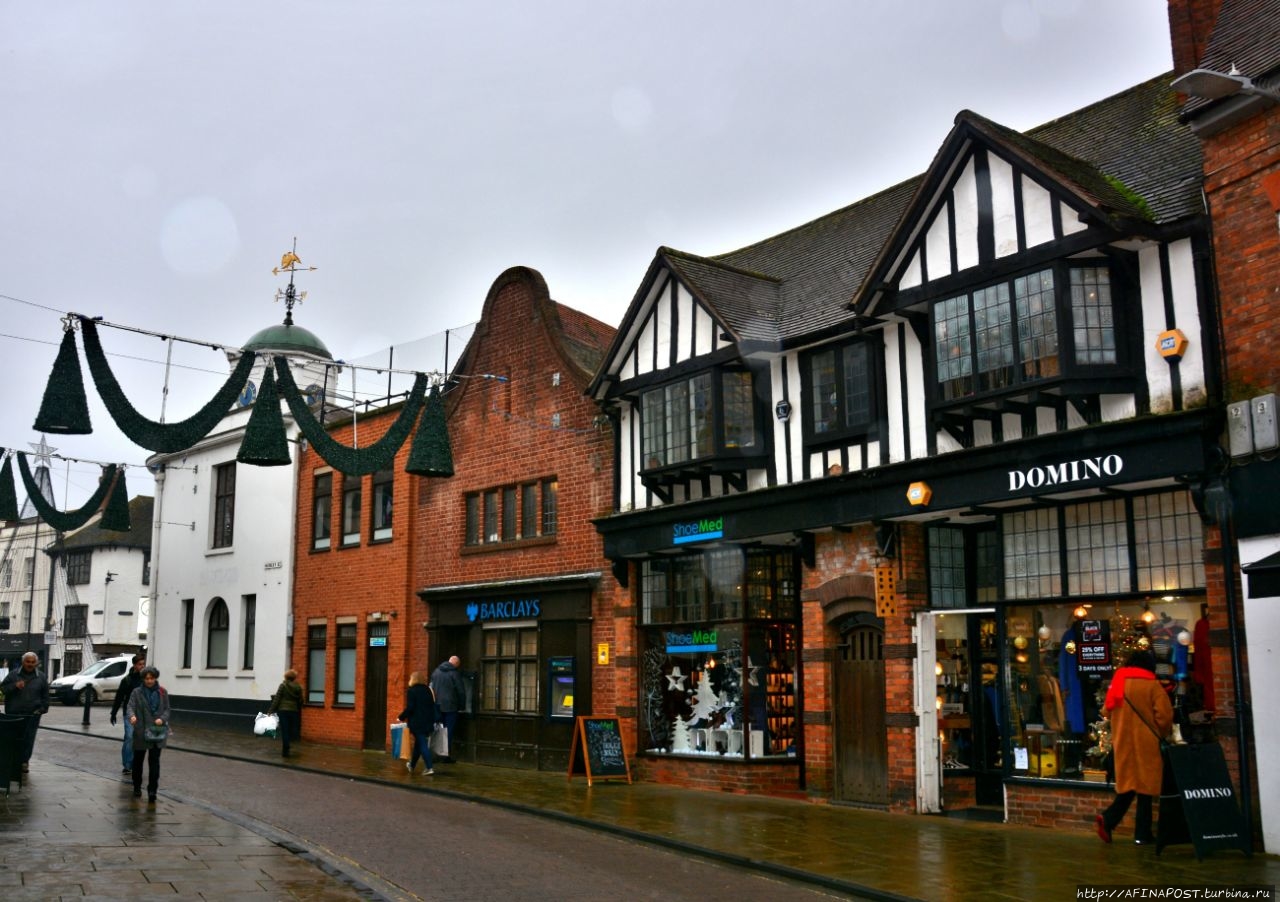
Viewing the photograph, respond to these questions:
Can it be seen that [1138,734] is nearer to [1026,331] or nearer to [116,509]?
[1026,331]

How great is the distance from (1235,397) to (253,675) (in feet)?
77.3

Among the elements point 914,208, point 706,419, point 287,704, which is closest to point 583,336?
point 706,419

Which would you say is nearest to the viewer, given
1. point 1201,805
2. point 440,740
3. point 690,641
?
point 1201,805

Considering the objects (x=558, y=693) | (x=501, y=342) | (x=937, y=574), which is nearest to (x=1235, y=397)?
(x=937, y=574)

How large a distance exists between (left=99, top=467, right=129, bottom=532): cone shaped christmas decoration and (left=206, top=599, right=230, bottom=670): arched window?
221 inches

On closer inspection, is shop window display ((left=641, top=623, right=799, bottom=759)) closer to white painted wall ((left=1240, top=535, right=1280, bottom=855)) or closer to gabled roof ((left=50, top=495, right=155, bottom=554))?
white painted wall ((left=1240, top=535, right=1280, bottom=855))

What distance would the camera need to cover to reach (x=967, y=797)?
15.1 m

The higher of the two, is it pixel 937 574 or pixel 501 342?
pixel 501 342

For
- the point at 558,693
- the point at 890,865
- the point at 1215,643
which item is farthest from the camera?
the point at 558,693

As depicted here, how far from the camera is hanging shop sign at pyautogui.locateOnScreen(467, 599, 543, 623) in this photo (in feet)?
68.7

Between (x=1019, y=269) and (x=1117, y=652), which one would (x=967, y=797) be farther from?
(x=1019, y=269)

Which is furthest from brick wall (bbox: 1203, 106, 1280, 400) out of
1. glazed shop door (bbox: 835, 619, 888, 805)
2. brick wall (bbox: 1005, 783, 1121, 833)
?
glazed shop door (bbox: 835, 619, 888, 805)

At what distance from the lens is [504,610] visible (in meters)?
21.5

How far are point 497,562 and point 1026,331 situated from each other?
466 inches
